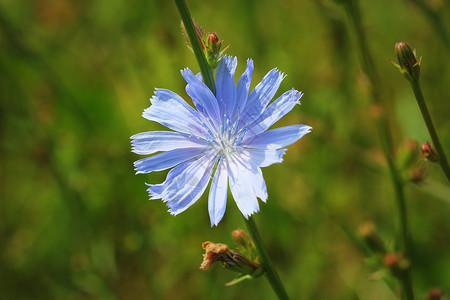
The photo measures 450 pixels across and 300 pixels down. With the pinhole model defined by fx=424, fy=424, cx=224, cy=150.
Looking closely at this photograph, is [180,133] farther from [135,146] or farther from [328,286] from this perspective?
[328,286]

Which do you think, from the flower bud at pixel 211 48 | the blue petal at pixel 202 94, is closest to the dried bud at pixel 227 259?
the blue petal at pixel 202 94

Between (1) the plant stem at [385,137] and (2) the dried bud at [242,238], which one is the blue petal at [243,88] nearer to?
(2) the dried bud at [242,238]


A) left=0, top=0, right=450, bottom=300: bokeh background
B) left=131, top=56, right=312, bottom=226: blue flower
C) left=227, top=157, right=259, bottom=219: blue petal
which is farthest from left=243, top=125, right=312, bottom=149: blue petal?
left=0, top=0, right=450, bottom=300: bokeh background

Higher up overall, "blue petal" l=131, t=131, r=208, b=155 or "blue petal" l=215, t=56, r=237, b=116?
"blue petal" l=215, t=56, r=237, b=116

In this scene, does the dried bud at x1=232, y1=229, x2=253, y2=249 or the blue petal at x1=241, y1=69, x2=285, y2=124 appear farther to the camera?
the dried bud at x1=232, y1=229, x2=253, y2=249

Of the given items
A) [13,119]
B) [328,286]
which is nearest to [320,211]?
[328,286]

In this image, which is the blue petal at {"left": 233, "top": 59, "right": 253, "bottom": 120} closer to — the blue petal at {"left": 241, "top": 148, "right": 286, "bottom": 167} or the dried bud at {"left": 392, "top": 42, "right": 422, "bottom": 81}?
the blue petal at {"left": 241, "top": 148, "right": 286, "bottom": 167}

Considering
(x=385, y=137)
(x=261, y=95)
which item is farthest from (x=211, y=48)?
(x=385, y=137)
